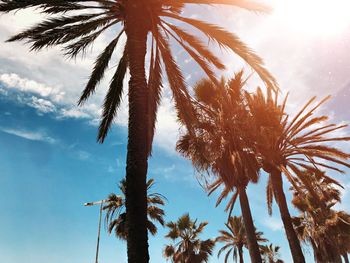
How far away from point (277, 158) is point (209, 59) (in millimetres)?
6319

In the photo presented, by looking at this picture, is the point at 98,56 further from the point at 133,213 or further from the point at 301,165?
the point at 301,165

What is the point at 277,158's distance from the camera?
13.7 meters

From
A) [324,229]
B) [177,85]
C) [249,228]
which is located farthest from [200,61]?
[324,229]

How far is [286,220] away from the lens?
505 inches

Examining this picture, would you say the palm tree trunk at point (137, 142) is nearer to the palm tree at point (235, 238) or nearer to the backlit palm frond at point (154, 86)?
the backlit palm frond at point (154, 86)

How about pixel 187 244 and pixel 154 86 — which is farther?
pixel 187 244

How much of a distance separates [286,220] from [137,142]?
30.7 ft

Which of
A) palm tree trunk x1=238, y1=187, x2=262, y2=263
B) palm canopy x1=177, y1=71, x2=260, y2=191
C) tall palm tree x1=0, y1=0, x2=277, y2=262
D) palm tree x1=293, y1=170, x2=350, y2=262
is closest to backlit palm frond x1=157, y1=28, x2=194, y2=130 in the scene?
tall palm tree x1=0, y1=0, x2=277, y2=262

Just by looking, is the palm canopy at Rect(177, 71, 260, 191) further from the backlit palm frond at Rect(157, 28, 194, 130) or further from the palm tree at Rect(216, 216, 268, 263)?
the palm tree at Rect(216, 216, 268, 263)

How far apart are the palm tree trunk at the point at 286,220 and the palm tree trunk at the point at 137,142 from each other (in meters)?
8.95

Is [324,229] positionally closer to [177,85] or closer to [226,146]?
[226,146]

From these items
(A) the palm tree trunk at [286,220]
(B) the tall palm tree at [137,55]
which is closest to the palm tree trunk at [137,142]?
(B) the tall palm tree at [137,55]

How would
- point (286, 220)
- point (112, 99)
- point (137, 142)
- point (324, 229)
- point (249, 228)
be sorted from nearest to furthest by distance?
1. point (137, 142)
2. point (112, 99)
3. point (249, 228)
4. point (286, 220)
5. point (324, 229)

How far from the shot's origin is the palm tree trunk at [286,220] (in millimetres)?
11969
